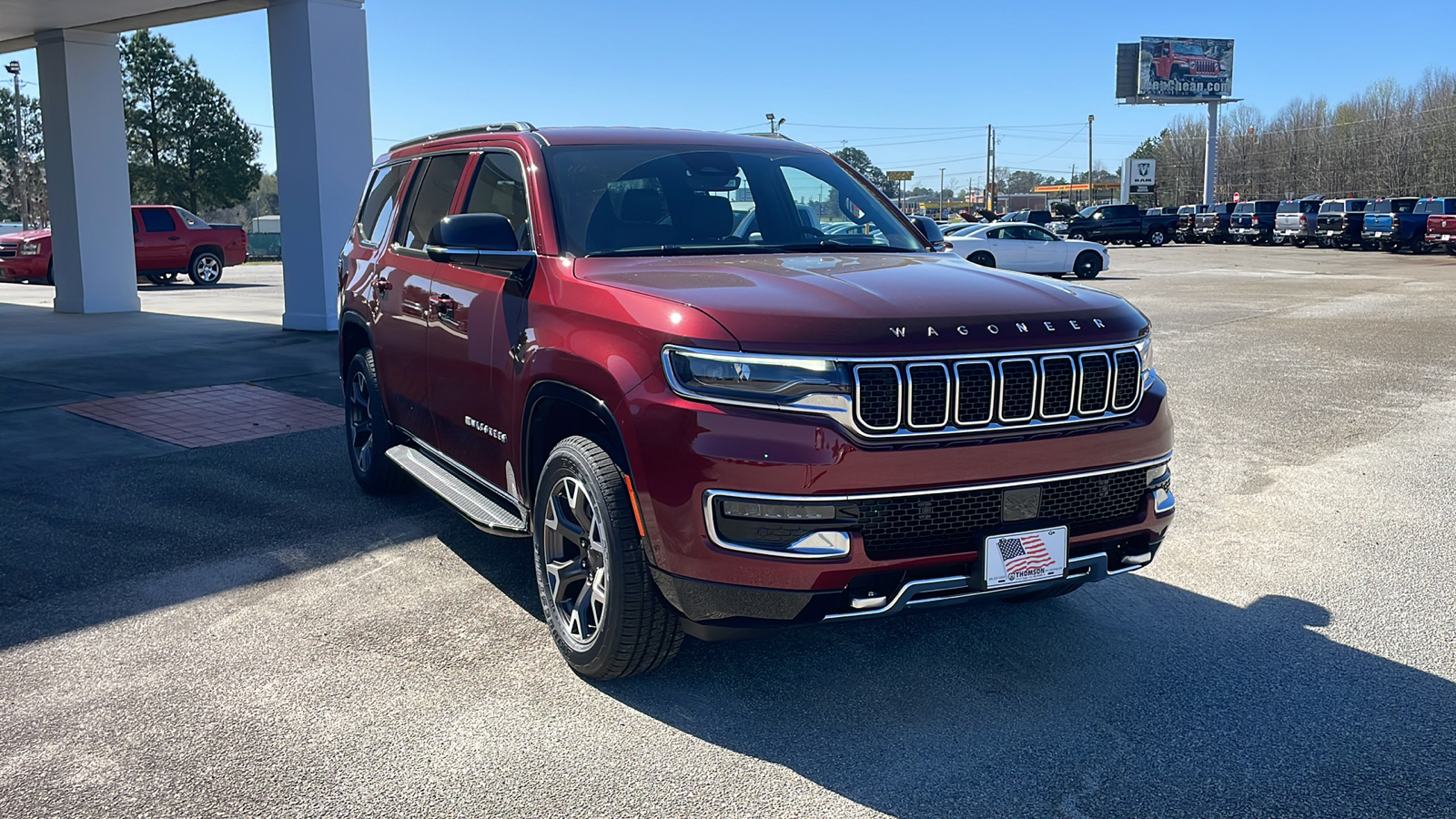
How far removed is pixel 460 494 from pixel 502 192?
127 cm

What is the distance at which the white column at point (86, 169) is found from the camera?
16953mm

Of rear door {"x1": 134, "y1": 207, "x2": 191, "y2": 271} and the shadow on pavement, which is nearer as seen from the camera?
the shadow on pavement

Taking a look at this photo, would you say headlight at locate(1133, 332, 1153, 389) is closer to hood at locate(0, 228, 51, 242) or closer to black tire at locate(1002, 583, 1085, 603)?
black tire at locate(1002, 583, 1085, 603)

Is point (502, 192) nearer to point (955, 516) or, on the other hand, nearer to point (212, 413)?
point (955, 516)

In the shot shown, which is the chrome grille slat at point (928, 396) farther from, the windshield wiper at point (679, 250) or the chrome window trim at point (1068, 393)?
the windshield wiper at point (679, 250)

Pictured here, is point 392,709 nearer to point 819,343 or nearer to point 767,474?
point 767,474

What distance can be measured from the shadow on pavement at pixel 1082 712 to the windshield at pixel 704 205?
1546 millimetres

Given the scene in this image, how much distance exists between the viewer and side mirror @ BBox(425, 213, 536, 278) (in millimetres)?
4195

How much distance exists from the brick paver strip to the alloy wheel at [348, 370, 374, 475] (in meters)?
1.95

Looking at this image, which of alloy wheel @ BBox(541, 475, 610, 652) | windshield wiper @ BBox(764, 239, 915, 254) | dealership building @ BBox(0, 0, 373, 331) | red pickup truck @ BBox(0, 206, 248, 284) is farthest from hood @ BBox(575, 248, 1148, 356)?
red pickup truck @ BBox(0, 206, 248, 284)

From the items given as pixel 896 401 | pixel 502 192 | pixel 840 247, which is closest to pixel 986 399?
pixel 896 401

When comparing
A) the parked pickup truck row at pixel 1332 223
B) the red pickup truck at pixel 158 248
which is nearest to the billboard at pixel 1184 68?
the parked pickup truck row at pixel 1332 223

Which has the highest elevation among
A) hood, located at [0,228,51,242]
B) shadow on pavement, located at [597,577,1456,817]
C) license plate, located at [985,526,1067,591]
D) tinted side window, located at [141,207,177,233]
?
tinted side window, located at [141,207,177,233]

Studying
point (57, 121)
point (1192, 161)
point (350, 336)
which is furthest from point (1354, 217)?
point (1192, 161)
